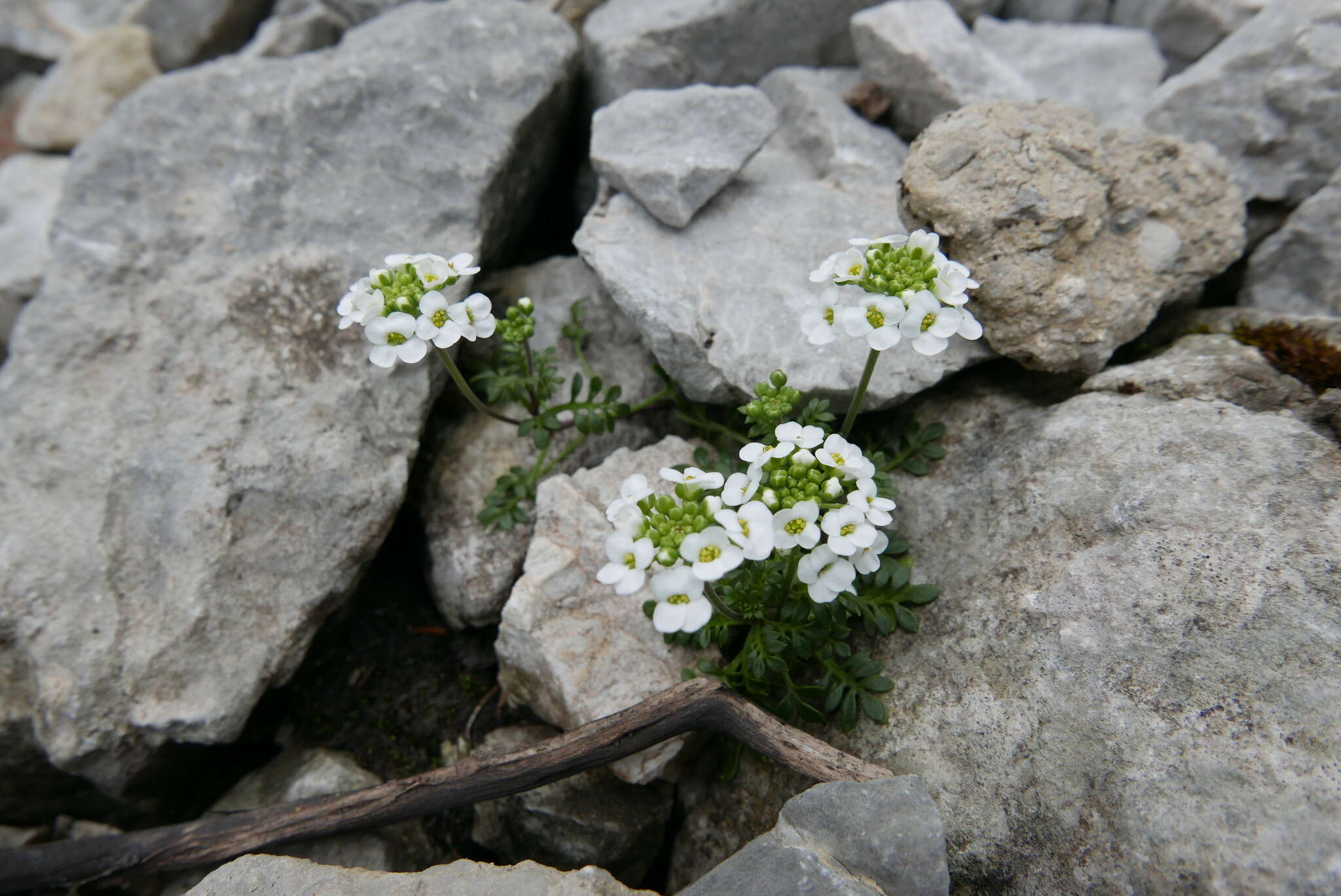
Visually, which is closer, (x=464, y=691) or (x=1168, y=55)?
(x=464, y=691)

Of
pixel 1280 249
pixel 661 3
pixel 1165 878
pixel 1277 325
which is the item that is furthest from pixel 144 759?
pixel 1280 249

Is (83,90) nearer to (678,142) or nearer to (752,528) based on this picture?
(678,142)

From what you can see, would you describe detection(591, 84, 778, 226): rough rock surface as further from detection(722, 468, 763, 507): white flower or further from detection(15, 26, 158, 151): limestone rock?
detection(15, 26, 158, 151): limestone rock

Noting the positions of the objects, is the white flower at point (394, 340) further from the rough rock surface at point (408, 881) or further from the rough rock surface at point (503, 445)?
the rough rock surface at point (408, 881)

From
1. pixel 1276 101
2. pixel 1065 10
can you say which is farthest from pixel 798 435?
pixel 1065 10

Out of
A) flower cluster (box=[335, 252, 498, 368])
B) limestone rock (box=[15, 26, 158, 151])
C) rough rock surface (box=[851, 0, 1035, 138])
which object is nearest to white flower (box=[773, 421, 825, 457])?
flower cluster (box=[335, 252, 498, 368])

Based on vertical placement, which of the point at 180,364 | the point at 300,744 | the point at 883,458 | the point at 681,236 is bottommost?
the point at 300,744

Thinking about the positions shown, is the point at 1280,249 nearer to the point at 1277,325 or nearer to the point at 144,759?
the point at 1277,325
